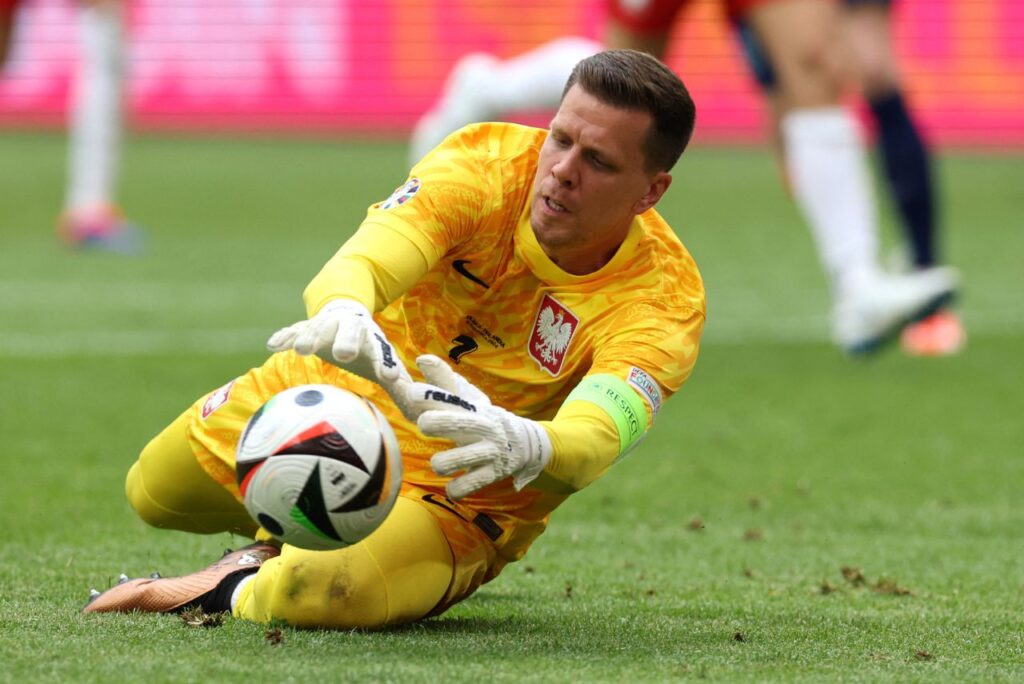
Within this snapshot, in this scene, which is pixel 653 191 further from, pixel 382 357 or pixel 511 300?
pixel 382 357

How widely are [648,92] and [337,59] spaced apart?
52.0 feet

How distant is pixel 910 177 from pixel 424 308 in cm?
514

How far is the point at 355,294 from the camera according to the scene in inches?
143

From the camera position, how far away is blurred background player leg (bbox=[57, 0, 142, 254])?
1190cm

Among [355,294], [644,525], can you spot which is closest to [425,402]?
[355,294]

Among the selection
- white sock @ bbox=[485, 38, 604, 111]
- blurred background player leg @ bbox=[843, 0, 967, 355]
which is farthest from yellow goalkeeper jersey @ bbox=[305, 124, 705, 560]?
blurred background player leg @ bbox=[843, 0, 967, 355]

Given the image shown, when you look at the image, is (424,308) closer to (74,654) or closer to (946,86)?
(74,654)

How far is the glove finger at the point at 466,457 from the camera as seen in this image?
137 inches

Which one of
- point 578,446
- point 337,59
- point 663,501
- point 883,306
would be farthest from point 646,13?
point 337,59

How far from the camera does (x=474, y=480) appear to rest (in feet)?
11.5

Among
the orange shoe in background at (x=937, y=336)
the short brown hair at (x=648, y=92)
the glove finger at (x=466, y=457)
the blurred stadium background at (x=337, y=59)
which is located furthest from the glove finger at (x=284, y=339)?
the blurred stadium background at (x=337, y=59)

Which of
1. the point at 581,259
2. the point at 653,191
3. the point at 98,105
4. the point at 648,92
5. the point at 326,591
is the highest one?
the point at 648,92

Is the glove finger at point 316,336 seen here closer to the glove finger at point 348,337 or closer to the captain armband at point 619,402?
the glove finger at point 348,337

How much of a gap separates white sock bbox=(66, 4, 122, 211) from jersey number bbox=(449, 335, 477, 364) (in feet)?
27.0
